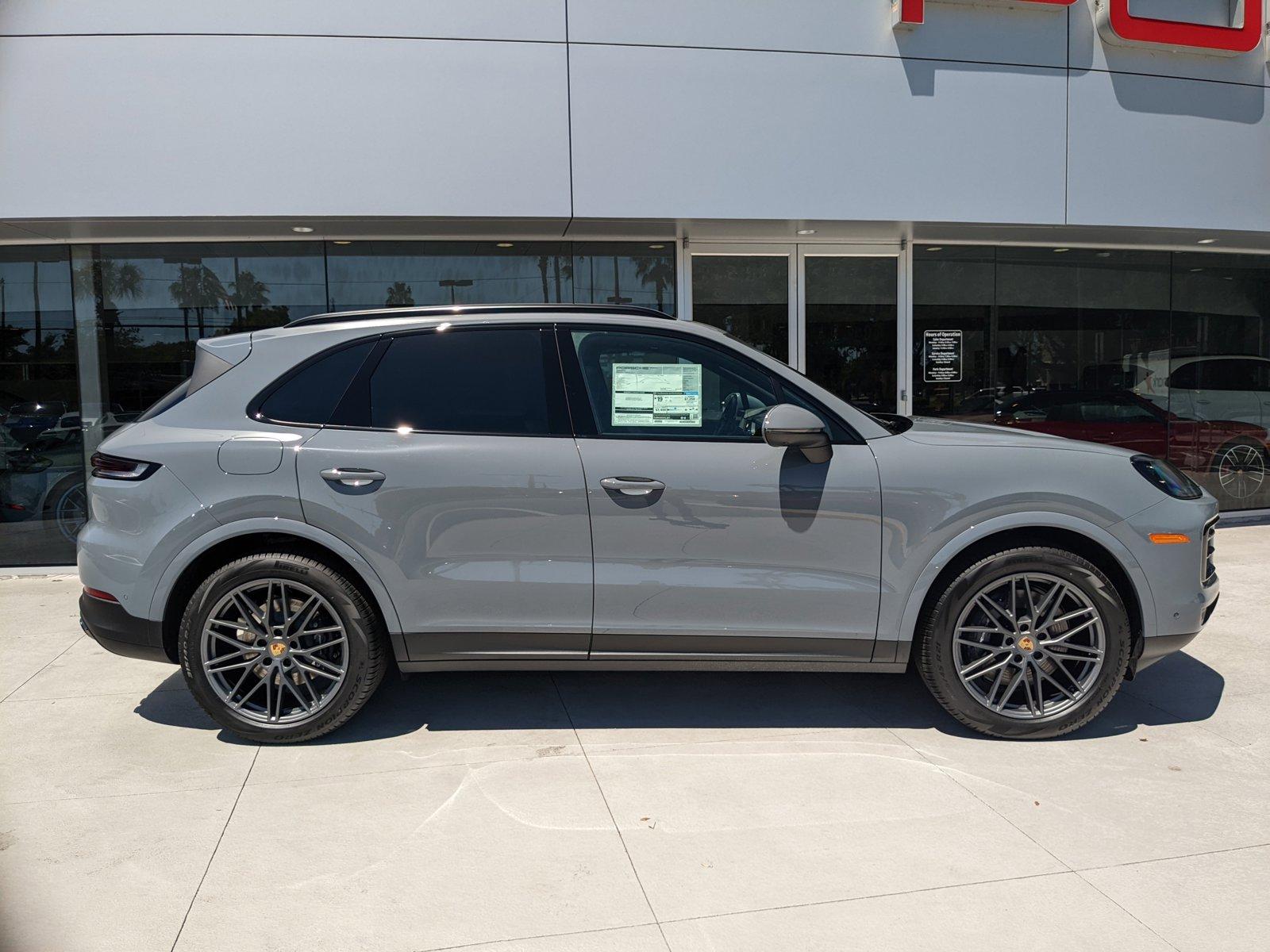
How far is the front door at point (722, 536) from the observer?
3.90m

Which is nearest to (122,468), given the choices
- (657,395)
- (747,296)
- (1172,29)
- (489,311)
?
(489,311)

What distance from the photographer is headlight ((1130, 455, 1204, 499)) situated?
161 inches

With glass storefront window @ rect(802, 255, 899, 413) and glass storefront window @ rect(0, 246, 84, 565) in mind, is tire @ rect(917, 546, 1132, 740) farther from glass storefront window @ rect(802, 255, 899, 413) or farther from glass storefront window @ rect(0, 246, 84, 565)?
glass storefront window @ rect(0, 246, 84, 565)

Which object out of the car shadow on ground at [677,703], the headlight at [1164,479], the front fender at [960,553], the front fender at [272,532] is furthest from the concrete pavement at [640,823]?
the headlight at [1164,479]

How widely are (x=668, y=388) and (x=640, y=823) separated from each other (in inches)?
70.7

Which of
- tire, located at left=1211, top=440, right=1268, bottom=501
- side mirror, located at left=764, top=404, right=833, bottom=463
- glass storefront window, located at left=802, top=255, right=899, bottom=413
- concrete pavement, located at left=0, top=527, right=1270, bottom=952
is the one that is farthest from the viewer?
tire, located at left=1211, top=440, right=1268, bottom=501

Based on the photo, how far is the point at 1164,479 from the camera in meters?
4.14

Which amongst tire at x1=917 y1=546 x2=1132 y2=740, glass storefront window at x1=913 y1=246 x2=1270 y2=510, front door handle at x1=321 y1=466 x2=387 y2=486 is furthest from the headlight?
glass storefront window at x1=913 y1=246 x2=1270 y2=510

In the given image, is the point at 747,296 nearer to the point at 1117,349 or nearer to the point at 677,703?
the point at 1117,349

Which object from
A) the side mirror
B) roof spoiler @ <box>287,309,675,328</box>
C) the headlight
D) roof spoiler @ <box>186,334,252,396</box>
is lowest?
the headlight

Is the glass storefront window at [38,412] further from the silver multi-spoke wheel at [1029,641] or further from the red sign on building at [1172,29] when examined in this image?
the silver multi-spoke wheel at [1029,641]

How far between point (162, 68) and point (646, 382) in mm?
4987

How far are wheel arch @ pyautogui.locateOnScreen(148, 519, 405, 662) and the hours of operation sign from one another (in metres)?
6.57

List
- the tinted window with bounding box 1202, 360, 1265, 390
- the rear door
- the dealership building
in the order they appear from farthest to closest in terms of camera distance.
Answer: the tinted window with bounding box 1202, 360, 1265, 390 < the dealership building < the rear door
